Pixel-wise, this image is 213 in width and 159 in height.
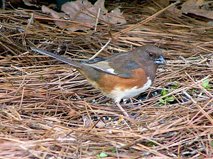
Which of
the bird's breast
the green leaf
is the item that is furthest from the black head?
the green leaf

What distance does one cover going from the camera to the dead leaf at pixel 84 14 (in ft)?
19.2

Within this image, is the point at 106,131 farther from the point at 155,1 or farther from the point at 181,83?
the point at 155,1

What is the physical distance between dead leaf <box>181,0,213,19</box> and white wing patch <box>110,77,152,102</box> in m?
→ 1.70

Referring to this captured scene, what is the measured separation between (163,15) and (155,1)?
0.28 metres

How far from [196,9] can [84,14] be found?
3.58 feet

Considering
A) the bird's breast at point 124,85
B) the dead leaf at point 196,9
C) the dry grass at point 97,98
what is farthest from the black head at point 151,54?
the dead leaf at point 196,9

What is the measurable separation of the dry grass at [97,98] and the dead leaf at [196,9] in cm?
9

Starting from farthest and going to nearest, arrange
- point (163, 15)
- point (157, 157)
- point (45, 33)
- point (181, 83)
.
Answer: point (163, 15)
point (45, 33)
point (181, 83)
point (157, 157)

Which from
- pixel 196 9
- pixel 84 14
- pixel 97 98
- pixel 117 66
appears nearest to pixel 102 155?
pixel 117 66

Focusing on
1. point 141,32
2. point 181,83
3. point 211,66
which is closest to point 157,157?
point 181,83

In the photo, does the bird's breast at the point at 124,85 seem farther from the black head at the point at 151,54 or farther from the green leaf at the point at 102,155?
the green leaf at the point at 102,155

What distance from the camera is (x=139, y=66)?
475cm

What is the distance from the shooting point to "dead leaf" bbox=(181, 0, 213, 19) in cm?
617

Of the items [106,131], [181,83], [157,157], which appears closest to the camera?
[157,157]
